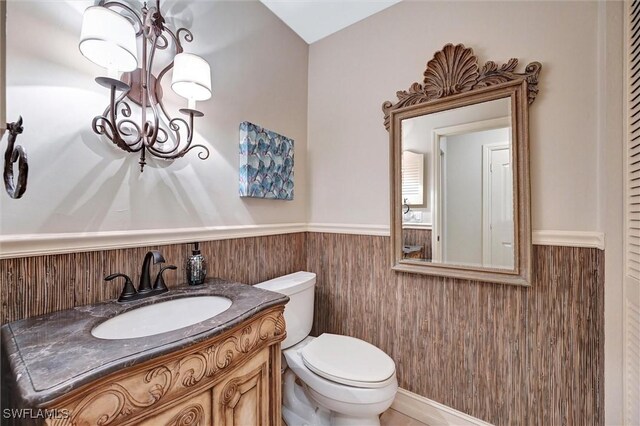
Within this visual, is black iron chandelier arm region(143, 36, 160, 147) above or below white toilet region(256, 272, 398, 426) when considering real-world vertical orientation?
above

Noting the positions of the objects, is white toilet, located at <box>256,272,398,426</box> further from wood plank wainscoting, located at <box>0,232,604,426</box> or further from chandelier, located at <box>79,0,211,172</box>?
chandelier, located at <box>79,0,211,172</box>

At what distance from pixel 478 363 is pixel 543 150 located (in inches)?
43.7

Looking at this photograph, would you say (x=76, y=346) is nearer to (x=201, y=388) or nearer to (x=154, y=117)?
(x=201, y=388)

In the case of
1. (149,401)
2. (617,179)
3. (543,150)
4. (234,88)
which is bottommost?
(149,401)

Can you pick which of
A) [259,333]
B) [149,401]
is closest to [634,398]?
[259,333]

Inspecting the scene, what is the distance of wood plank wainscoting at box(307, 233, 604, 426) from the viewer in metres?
1.17

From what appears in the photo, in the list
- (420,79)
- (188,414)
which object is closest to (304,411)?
(188,414)

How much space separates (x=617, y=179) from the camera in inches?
41.3

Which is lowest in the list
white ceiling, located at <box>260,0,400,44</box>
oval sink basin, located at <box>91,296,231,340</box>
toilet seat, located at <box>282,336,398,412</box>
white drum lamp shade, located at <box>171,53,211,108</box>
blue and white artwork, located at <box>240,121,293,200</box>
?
toilet seat, located at <box>282,336,398,412</box>

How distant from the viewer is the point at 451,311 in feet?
4.83

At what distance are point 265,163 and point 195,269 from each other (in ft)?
2.42

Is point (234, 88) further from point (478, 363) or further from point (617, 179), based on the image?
point (478, 363)

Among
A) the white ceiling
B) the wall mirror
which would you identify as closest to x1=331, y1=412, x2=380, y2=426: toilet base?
the wall mirror

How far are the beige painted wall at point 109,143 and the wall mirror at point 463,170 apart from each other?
0.81 metres
